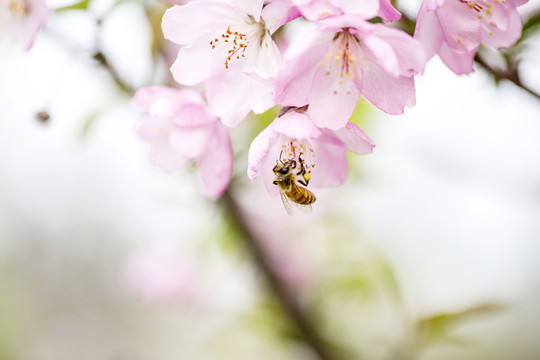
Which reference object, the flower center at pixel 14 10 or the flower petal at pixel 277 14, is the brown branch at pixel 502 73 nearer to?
the flower petal at pixel 277 14

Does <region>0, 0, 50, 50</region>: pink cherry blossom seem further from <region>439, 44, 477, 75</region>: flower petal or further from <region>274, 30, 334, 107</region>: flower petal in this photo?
<region>439, 44, 477, 75</region>: flower petal

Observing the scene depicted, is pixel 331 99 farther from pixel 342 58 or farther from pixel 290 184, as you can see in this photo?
pixel 290 184

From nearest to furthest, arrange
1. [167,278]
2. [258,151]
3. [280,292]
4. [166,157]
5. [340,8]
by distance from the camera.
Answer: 1. [340,8]
2. [258,151]
3. [166,157]
4. [280,292]
5. [167,278]

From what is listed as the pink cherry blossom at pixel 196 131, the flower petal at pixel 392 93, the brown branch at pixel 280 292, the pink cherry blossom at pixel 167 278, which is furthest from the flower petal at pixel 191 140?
the pink cherry blossom at pixel 167 278

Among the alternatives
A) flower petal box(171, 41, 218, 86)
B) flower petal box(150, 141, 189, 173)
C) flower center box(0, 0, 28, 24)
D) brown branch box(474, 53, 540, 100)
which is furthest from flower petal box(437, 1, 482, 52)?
flower center box(0, 0, 28, 24)

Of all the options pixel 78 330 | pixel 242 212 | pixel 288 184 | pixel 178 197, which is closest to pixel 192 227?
pixel 178 197

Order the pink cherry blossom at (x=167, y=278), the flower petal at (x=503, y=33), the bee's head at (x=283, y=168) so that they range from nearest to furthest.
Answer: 1. the flower petal at (x=503, y=33)
2. the bee's head at (x=283, y=168)
3. the pink cherry blossom at (x=167, y=278)

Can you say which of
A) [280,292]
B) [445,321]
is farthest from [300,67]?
[445,321]
